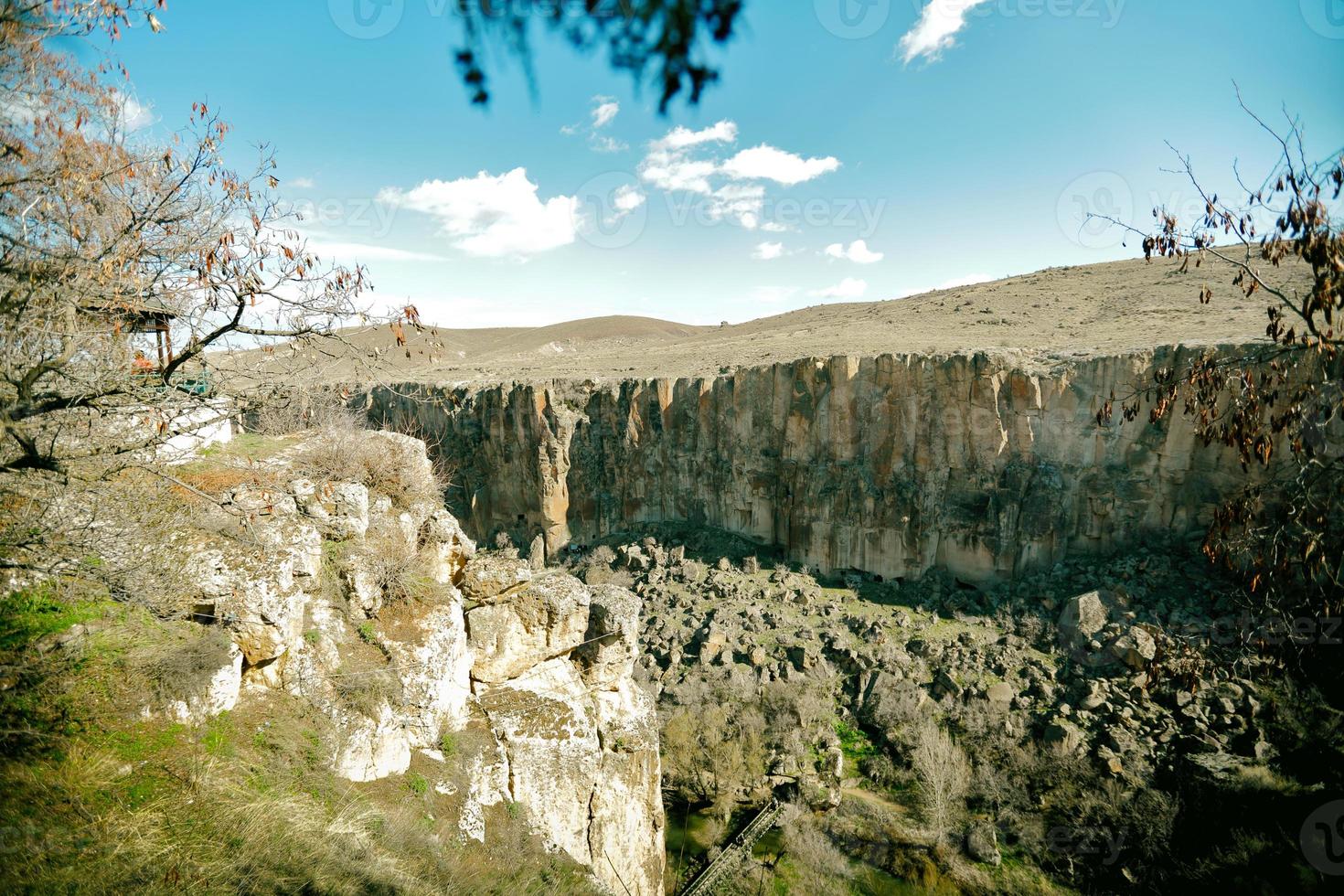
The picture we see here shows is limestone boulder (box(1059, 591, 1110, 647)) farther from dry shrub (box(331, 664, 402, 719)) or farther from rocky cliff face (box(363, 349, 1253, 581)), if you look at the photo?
dry shrub (box(331, 664, 402, 719))

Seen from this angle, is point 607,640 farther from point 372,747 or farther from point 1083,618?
point 1083,618

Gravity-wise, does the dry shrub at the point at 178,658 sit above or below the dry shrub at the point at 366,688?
above

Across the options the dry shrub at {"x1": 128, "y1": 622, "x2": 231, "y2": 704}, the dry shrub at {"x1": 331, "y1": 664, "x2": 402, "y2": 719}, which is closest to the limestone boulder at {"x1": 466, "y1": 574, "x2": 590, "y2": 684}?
the dry shrub at {"x1": 331, "y1": 664, "x2": 402, "y2": 719}

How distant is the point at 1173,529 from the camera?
1927cm

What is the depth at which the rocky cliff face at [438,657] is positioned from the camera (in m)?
6.48

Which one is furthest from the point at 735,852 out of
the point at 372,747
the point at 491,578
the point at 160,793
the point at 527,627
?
the point at 160,793

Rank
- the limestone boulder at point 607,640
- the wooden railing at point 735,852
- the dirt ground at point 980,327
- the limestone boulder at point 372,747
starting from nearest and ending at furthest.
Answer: the limestone boulder at point 372,747 → the limestone boulder at point 607,640 → the wooden railing at point 735,852 → the dirt ground at point 980,327

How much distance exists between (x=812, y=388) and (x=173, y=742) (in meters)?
23.1

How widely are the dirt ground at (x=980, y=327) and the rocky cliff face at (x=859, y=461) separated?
3.20m

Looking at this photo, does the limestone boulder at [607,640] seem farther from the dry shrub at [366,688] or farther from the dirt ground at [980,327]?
the dirt ground at [980,327]

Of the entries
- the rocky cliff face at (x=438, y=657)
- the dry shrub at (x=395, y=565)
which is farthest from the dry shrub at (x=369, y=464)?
the dry shrub at (x=395, y=565)

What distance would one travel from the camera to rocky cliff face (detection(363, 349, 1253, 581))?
20.1 m

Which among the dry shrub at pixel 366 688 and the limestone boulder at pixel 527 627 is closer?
the dry shrub at pixel 366 688

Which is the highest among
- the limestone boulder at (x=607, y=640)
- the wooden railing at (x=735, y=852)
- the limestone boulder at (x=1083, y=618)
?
the limestone boulder at (x=607, y=640)
